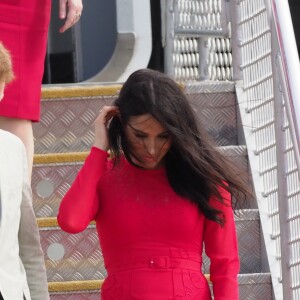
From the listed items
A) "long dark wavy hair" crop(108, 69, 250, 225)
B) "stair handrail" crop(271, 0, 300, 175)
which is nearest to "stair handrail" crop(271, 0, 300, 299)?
"stair handrail" crop(271, 0, 300, 175)

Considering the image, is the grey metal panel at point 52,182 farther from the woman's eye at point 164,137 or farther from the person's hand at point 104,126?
the woman's eye at point 164,137

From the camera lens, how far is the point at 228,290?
4109 mm

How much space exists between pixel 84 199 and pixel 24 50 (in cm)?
86

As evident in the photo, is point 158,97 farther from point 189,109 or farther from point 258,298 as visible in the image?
point 258,298

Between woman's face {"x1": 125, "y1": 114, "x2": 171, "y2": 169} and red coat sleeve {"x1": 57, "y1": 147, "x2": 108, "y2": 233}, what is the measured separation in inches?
5.1

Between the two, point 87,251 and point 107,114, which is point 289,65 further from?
point 87,251

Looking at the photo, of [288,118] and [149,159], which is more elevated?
[288,118]

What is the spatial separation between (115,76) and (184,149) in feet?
11.6

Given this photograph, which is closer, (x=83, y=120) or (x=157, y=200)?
(x=157, y=200)

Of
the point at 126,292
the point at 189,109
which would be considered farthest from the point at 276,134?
the point at 126,292

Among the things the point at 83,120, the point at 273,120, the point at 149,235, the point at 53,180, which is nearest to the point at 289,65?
the point at 273,120

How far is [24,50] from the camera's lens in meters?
4.81

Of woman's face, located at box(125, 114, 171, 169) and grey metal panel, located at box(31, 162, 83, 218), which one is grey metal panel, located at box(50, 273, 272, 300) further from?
woman's face, located at box(125, 114, 171, 169)

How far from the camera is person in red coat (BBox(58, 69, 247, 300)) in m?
4.12
